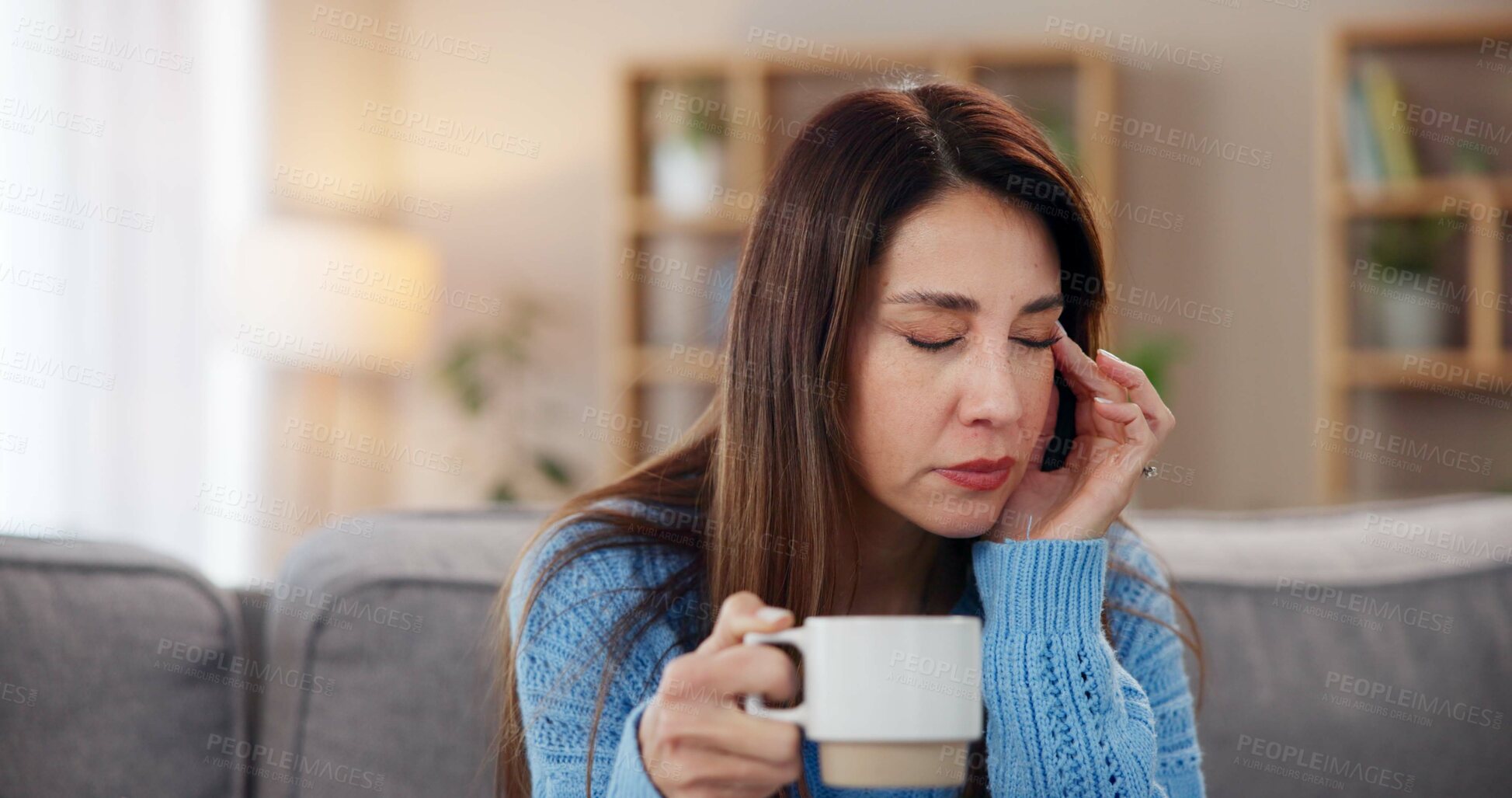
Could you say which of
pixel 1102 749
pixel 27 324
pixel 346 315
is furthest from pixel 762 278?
pixel 346 315

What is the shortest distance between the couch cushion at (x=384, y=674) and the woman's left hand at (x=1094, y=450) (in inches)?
21.1

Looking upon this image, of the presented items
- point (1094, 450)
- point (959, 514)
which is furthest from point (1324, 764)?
point (959, 514)

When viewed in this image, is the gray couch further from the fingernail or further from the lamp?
the lamp

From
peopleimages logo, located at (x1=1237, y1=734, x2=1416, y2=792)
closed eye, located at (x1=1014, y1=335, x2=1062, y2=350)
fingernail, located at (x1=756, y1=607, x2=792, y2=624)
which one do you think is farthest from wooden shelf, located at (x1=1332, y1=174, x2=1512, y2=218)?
fingernail, located at (x1=756, y1=607, x2=792, y2=624)

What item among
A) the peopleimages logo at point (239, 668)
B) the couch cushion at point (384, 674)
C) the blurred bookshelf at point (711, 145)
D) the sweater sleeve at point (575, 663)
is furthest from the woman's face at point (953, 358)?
the blurred bookshelf at point (711, 145)

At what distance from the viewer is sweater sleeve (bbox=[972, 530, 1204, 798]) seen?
3.32ft

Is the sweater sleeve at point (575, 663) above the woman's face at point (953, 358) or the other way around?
the other way around

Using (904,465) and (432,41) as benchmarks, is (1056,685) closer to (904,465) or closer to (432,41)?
(904,465)

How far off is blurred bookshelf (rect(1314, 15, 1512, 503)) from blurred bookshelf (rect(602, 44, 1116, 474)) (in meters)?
0.67

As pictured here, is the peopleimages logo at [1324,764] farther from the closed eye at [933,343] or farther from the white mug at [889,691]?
the white mug at [889,691]

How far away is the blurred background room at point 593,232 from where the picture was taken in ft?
10.2

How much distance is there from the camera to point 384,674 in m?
1.26

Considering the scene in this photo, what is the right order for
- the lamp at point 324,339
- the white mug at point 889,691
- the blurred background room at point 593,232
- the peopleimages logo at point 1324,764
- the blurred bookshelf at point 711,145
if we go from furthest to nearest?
1. the blurred bookshelf at point 711,145
2. the lamp at point 324,339
3. the blurred background room at point 593,232
4. the peopleimages logo at point 1324,764
5. the white mug at point 889,691

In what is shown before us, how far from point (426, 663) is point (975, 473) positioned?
595 mm
